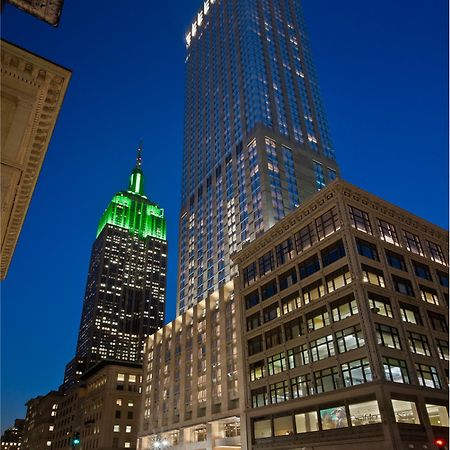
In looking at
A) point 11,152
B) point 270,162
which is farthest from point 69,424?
point 11,152

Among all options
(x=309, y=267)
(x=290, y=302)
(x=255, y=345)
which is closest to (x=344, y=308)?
(x=309, y=267)

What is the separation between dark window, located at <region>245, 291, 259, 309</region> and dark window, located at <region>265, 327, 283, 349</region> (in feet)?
20.0

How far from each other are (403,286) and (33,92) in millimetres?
45215

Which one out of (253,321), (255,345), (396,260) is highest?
(396,260)

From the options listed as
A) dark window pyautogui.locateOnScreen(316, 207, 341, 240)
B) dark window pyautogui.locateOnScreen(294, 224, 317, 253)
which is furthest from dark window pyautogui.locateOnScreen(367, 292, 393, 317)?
dark window pyautogui.locateOnScreen(294, 224, 317, 253)

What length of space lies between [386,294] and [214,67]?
101 meters

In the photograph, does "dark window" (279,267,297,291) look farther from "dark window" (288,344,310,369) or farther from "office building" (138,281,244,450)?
"office building" (138,281,244,450)

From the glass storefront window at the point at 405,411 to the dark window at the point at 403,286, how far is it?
1342 centimetres

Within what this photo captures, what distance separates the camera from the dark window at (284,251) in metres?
58.0

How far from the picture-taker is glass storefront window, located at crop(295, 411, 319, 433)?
45809 millimetres

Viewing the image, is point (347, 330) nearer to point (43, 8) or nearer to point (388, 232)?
point (388, 232)

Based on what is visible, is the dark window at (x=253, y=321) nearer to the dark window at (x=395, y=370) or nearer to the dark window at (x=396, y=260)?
the dark window at (x=396, y=260)

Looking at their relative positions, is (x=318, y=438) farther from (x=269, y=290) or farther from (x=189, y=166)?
(x=189, y=166)

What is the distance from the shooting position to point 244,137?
99375 mm
